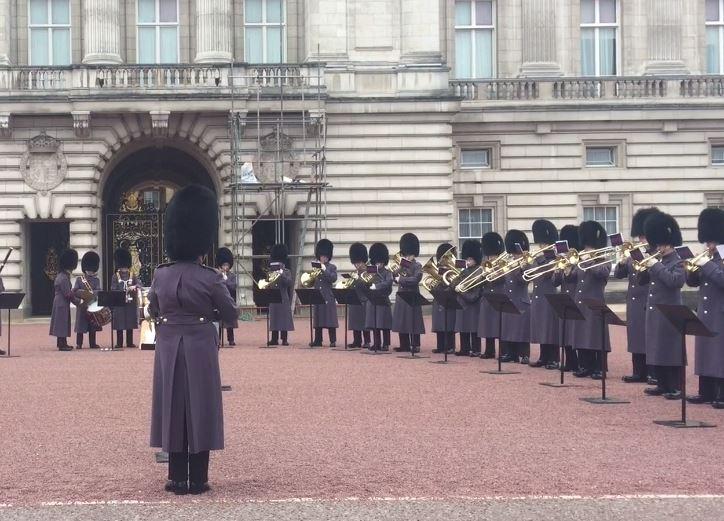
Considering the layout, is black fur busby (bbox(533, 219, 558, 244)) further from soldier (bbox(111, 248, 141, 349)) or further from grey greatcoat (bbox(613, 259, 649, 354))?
soldier (bbox(111, 248, 141, 349))

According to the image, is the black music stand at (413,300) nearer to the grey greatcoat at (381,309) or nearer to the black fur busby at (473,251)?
the grey greatcoat at (381,309)

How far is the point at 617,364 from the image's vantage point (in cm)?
1648

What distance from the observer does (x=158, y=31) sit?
97.7 ft

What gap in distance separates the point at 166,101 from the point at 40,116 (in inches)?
106

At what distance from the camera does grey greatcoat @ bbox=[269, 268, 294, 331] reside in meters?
20.5

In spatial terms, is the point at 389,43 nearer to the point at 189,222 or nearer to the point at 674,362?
the point at 674,362

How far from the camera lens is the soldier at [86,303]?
20.3 meters

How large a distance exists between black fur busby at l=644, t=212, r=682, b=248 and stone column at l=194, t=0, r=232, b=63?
17.2 metres

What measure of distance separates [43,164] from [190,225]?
826 inches

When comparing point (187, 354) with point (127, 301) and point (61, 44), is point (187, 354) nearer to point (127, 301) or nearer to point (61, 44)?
point (127, 301)

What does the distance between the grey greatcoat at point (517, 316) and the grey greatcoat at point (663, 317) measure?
12.8 ft

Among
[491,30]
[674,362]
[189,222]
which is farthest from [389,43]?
[189,222]

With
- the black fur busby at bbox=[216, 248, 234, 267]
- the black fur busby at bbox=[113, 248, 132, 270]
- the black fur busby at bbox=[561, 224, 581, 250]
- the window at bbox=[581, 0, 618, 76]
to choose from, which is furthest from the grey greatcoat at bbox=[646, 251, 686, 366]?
the window at bbox=[581, 0, 618, 76]

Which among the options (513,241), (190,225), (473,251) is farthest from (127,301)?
(190,225)
